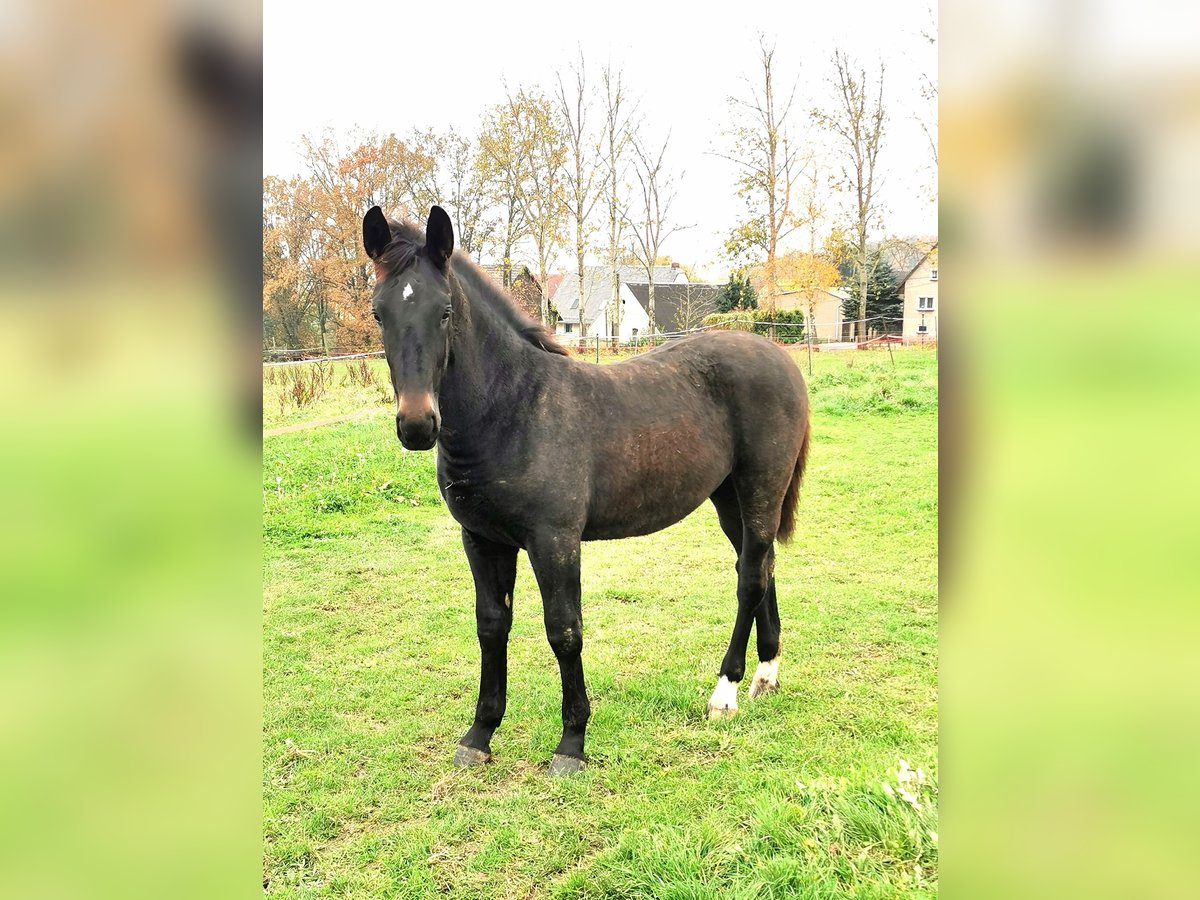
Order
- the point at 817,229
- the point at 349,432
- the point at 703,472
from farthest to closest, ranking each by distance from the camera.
Answer: 1. the point at 817,229
2. the point at 349,432
3. the point at 703,472

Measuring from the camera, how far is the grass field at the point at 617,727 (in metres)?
2.54

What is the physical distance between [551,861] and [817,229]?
19259mm

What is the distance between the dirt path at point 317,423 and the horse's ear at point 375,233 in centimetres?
890

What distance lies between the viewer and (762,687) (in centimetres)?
417

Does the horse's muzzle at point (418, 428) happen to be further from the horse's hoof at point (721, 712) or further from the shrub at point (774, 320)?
the shrub at point (774, 320)

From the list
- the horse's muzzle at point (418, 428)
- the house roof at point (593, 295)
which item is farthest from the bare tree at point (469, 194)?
the house roof at point (593, 295)

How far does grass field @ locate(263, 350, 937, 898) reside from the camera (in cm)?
254

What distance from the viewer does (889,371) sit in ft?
48.9
